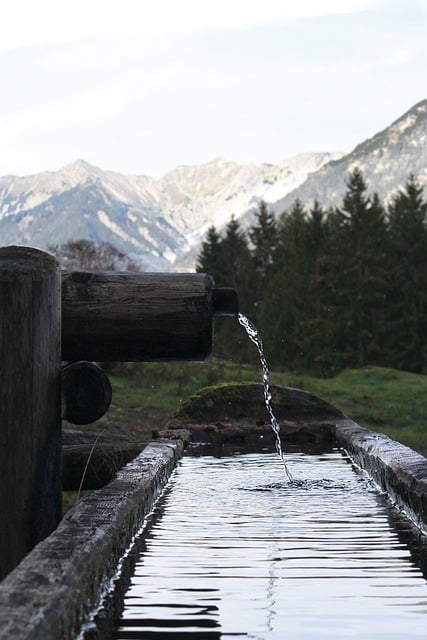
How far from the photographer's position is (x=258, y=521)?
6.45m

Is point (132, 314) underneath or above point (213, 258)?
underneath

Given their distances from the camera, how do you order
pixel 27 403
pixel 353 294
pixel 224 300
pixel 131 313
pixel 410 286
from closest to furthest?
1. pixel 27 403
2. pixel 131 313
3. pixel 224 300
4. pixel 353 294
5. pixel 410 286

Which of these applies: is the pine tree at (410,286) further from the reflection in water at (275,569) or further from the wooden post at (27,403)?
the wooden post at (27,403)

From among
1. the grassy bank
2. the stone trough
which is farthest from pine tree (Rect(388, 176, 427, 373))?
the stone trough

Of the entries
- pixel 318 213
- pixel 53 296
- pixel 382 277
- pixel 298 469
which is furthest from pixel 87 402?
pixel 318 213

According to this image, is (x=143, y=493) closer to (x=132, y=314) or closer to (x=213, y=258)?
(x=132, y=314)

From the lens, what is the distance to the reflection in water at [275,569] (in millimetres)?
3990

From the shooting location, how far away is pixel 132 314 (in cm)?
663

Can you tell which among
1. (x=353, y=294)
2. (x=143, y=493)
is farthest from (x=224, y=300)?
(x=353, y=294)

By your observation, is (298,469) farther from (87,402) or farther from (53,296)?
(53,296)

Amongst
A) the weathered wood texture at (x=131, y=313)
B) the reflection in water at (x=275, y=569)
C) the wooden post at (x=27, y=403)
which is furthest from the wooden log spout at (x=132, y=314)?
the reflection in water at (x=275, y=569)

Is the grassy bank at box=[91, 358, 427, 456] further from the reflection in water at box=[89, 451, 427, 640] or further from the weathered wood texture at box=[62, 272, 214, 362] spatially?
the weathered wood texture at box=[62, 272, 214, 362]

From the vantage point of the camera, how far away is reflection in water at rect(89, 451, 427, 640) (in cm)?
399

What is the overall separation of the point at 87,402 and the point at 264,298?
47.3 meters
